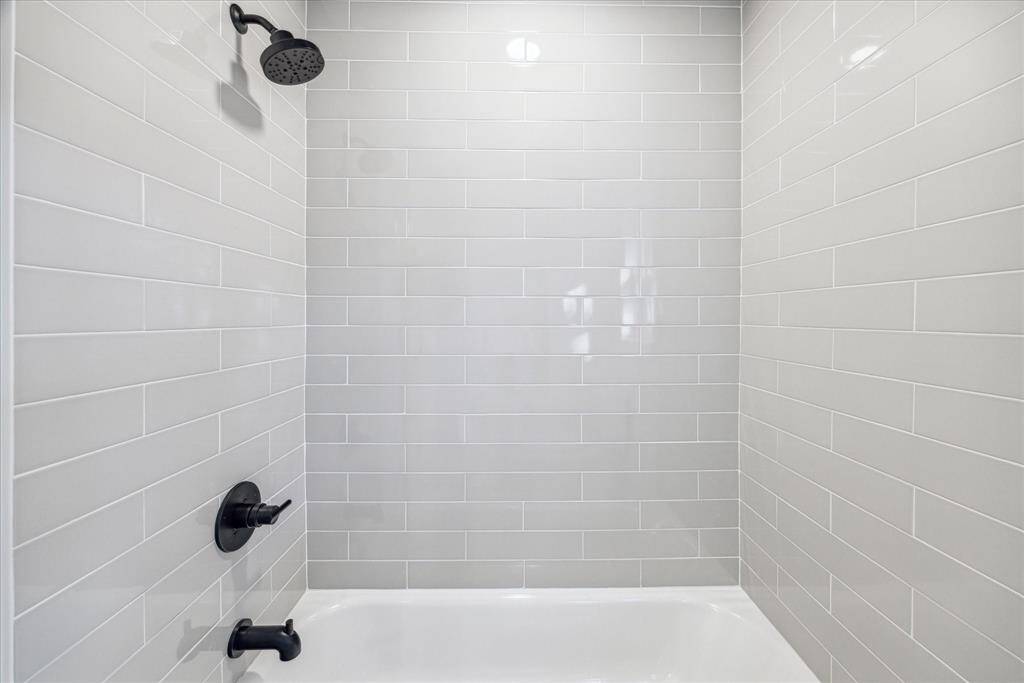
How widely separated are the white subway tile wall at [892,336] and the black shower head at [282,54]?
4.12ft

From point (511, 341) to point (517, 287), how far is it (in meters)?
0.18

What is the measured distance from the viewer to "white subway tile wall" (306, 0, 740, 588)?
5.61ft

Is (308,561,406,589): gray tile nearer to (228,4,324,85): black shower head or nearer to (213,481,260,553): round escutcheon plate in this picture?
A: (213,481,260,553): round escutcheon plate

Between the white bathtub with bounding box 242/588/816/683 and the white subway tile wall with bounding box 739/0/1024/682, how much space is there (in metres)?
0.29

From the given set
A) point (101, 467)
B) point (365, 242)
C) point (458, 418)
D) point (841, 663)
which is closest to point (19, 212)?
point (101, 467)

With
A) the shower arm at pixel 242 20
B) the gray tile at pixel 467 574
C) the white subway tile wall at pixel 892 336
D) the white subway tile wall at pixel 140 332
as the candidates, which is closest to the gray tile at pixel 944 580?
the white subway tile wall at pixel 892 336

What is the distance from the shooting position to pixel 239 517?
124cm

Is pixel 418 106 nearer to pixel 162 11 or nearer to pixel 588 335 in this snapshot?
pixel 162 11

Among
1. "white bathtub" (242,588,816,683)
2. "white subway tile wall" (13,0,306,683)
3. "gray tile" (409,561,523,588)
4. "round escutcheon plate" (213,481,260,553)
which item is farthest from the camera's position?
"gray tile" (409,561,523,588)

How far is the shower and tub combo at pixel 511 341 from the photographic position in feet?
2.60

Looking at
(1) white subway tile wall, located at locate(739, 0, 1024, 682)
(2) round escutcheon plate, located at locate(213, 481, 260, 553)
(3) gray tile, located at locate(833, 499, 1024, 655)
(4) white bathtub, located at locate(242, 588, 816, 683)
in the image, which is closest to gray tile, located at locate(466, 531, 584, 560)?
(4) white bathtub, located at locate(242, 588, 816, 683)

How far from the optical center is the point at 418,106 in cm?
171

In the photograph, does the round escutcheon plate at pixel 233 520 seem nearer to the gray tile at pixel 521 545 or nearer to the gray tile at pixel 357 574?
the gray tile at pixel 357 574

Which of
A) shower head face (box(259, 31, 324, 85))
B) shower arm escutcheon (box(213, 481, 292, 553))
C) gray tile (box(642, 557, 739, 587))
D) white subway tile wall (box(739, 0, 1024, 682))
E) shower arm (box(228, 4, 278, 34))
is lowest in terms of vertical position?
gray tile (box(642, 557, 739, 587))
